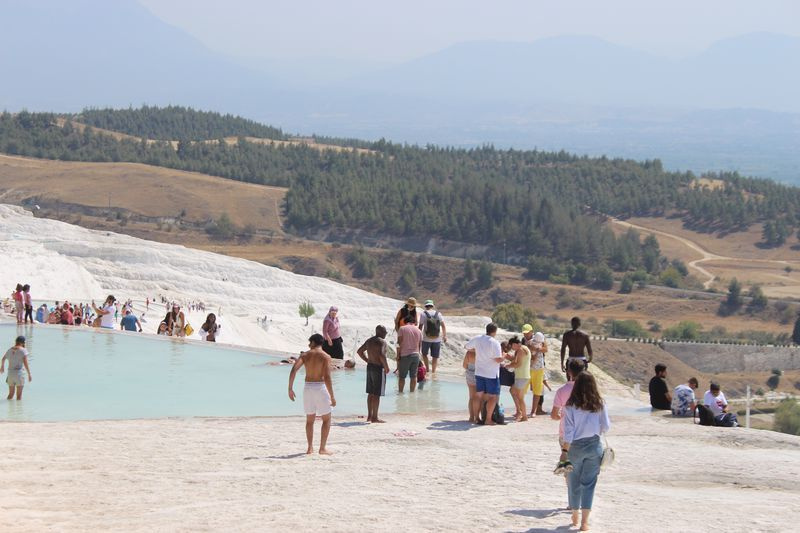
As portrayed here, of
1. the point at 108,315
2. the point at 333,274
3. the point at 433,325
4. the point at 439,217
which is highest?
the point at 439,217

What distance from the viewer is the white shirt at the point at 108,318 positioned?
27.3 metres

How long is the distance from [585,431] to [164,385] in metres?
10.7

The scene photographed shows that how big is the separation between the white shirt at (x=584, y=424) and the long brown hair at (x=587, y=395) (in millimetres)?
53

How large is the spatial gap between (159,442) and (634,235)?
11057cm

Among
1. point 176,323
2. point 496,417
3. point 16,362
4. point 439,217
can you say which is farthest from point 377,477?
point 439,217

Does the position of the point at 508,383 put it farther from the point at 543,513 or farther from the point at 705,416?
the point at 543,513

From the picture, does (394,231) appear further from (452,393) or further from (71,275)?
(452,393)

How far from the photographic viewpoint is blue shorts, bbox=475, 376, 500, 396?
54.4 ft

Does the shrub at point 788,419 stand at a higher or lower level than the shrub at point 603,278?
lower

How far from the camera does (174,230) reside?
11488 centimetres

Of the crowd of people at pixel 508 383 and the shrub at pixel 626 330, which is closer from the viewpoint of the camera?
the crowd of people at pixel 508 383

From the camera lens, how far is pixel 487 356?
16.4 m

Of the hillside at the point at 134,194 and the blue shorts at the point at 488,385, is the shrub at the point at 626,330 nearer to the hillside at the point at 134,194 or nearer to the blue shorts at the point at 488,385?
the hillside at the point at 134,194

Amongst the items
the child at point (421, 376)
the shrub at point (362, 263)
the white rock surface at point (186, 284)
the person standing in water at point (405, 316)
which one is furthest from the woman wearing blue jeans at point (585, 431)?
the shrub at point (362, 263)
